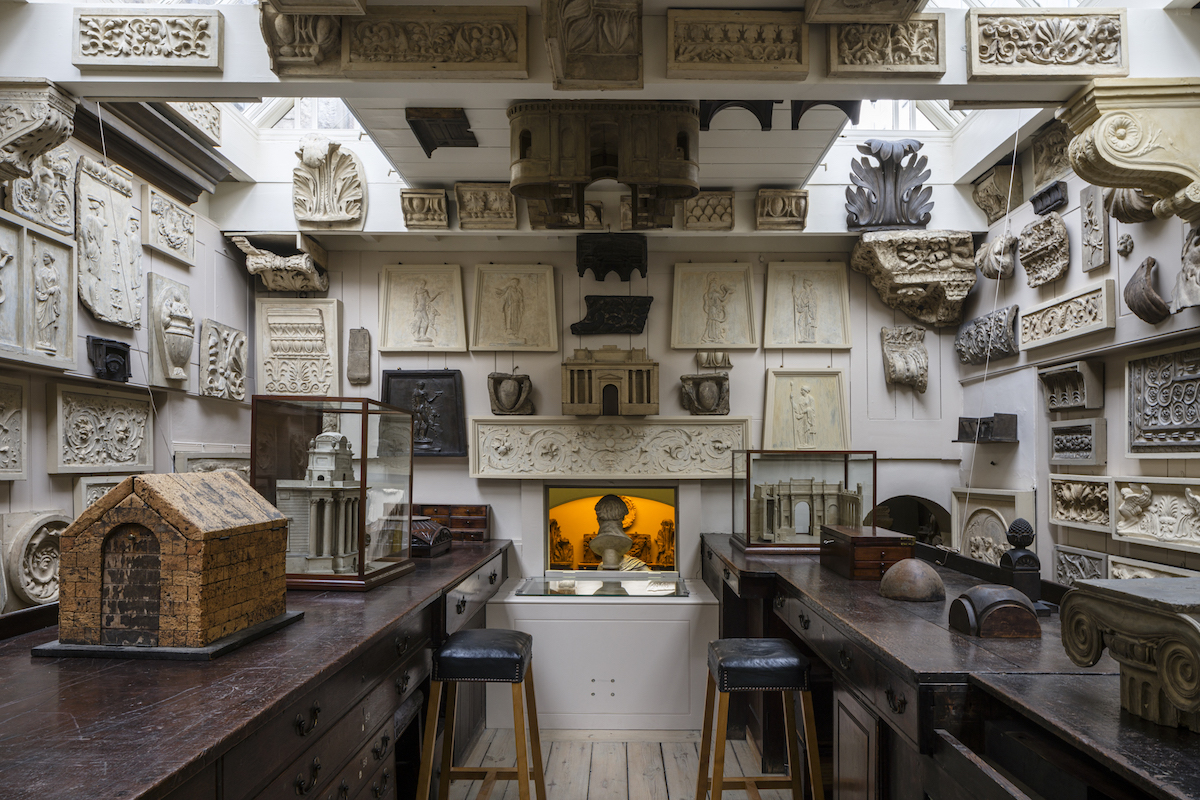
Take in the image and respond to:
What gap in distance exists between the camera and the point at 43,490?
3879 millimetres

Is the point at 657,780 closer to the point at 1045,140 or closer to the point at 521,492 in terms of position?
the point at 521,492

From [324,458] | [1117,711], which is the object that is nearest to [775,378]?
[324,458]

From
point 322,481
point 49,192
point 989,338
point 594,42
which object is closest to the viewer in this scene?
point 594,42

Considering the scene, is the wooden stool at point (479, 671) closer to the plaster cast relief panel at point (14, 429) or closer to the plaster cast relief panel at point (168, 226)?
the plaster cast relief panel at point (14, 429)

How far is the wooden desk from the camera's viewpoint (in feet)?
5.24

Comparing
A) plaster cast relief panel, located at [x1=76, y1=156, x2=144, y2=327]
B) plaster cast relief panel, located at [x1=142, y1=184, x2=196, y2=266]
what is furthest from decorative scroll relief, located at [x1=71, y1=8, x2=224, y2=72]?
plaster cast relief panel, located at [x1=142, y1=184, x2=196, y2=266]

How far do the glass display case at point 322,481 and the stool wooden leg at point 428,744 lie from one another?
0.59 m

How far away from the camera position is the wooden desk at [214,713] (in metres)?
1.60

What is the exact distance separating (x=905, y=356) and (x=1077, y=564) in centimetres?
226

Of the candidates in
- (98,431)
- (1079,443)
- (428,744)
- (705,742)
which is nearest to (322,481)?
(428,744)

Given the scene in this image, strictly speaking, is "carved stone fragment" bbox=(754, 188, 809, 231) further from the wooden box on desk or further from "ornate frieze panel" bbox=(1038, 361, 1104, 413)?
the wooden box on desk

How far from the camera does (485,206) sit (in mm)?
5793

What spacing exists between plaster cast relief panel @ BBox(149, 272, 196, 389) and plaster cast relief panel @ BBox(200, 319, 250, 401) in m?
0.24

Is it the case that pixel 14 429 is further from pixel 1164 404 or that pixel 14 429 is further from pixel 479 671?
pixel 1164 404
